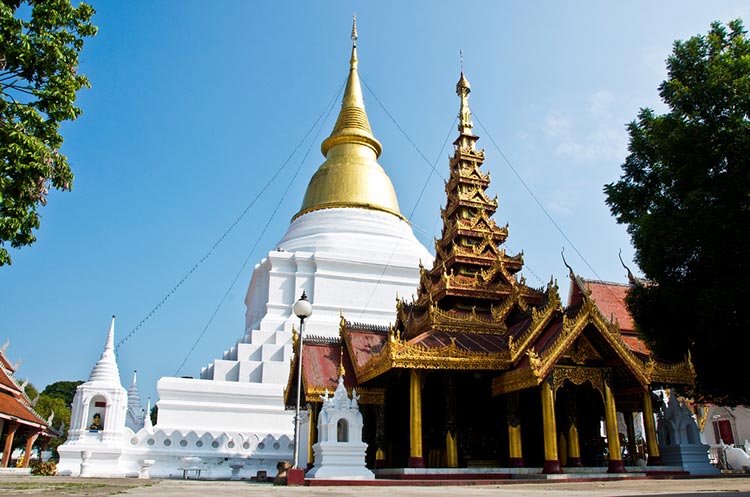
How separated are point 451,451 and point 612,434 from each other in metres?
3.40

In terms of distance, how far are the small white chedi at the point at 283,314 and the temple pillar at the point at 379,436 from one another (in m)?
2.19

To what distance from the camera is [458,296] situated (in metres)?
16.7

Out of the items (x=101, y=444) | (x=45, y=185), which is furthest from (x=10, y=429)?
(x=45, y=185)

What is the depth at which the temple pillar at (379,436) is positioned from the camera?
14.6 m

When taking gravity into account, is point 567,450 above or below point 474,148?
below

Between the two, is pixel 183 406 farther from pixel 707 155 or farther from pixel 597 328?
pixel 707 155

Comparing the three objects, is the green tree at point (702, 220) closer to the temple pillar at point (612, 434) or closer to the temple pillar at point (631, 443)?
the temple pillar at point (631, 443)

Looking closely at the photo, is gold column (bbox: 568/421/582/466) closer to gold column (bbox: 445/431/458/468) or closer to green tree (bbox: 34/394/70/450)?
gold column (bbox: 445/431/458/468)

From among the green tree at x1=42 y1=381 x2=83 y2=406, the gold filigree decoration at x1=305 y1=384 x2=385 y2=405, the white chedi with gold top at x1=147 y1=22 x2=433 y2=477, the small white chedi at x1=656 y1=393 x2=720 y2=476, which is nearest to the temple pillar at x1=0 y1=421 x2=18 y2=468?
the white chedi with gold top at x1=147 y1=22 x2=433 y2=477

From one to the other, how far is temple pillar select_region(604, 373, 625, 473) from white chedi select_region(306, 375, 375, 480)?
4.94m

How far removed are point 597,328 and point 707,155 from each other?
4.91 m

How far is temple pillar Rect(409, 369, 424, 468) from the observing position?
41.2ft

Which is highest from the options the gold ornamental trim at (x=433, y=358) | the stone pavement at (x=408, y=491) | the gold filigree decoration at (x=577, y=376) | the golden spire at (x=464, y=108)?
the golden spire at (x=464, y=108)

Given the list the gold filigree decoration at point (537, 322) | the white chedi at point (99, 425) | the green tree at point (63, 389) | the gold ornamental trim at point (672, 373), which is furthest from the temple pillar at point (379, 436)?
the green tree at point (63, 389)
